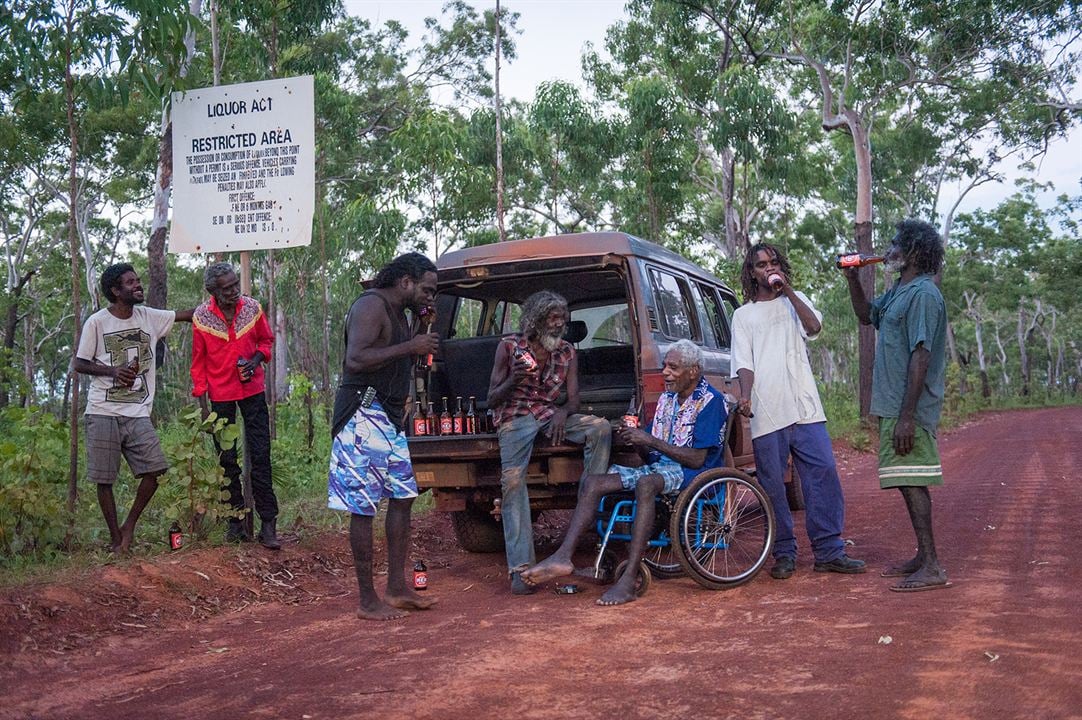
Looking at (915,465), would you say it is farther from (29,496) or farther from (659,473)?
(29,496)

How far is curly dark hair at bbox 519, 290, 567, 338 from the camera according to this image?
5.84 meters

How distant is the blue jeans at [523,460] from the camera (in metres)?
5.76

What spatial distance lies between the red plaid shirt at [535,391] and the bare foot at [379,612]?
1.28m

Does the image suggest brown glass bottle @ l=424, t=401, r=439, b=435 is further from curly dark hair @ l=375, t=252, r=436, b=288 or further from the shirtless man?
curly dark hair @ l=375, t=252, r=436, b=288

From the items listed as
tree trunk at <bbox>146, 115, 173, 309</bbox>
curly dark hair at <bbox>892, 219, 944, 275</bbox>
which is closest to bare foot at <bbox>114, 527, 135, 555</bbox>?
curly dark hair at <bbox>892, 219, 944, 275</bbox>

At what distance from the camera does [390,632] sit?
4.85 metres

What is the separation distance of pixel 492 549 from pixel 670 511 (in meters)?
2.01

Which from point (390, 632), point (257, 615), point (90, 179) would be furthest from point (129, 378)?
point (90, 179)

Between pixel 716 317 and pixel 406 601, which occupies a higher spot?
pixel 716 317

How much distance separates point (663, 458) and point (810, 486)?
35.3 inches

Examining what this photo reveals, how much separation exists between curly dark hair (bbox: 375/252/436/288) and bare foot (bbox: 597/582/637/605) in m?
1.94

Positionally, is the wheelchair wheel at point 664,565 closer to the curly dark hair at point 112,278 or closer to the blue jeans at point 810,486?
the blue jeans at point 810,486

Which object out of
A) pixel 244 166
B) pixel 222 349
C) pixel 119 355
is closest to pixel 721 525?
pixel 222 349

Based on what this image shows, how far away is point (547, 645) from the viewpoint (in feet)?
14.4
